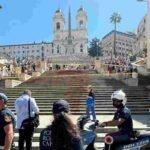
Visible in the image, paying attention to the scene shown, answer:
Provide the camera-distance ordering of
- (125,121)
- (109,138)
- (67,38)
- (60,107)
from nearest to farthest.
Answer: (60,107)
(109,138)
(125,121)
(67,38)

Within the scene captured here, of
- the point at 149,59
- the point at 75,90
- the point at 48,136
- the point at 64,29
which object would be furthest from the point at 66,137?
the point at 64,29

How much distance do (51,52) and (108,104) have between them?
509 ft

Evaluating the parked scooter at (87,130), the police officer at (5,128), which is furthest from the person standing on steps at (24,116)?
the police officer at (5,128)

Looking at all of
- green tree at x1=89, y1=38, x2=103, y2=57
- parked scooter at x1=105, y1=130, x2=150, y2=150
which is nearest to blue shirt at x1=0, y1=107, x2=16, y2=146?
parked scooter at x1=105, y1=130, x2=150, y2=150

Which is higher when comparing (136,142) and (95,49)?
(95,49)

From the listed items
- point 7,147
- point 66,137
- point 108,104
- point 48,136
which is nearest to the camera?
point 66,137

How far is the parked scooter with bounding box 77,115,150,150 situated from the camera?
7.26 metres

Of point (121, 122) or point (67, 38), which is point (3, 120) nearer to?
point (121, 122)

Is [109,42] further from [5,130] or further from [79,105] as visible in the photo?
[5,130]

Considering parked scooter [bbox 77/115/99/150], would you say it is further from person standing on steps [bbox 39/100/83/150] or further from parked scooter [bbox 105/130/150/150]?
person standing on steps [bbox 39/100/83/150]

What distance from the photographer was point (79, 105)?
20109mm

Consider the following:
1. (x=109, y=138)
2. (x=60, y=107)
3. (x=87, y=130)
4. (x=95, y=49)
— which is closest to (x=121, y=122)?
(x=109, y=138)

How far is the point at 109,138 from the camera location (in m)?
7.21

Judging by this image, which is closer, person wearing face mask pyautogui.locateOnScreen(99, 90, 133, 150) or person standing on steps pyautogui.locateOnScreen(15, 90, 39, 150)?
person wearing face mask pyautogui.locateOnScreen(99, 90, 133, 150)
